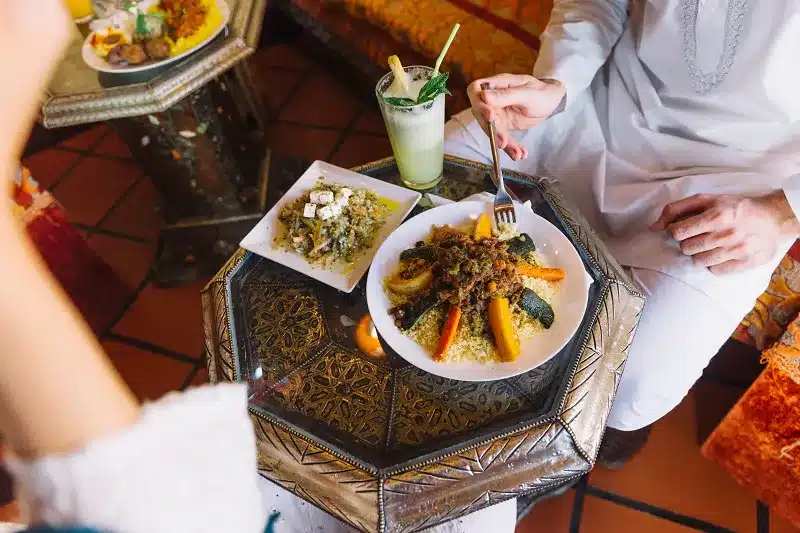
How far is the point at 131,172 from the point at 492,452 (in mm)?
2037

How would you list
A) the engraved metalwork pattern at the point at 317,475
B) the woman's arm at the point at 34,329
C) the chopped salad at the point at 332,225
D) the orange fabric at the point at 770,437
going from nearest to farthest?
the woman's arm at the point at 34,329
the engraved metalwork pattern at the point at 317,475
the chopped salad at the point at 332,225
the orange fabric at the point at 770,437

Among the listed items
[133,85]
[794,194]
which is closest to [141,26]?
[133,85]

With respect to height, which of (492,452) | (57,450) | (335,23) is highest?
(57,450)

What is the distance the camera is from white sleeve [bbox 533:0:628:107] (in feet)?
3.53

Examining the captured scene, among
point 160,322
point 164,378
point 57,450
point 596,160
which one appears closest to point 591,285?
point 596,160

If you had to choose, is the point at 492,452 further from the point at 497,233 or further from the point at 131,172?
the point at 131,172

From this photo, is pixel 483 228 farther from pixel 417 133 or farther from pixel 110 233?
pixel 110 233

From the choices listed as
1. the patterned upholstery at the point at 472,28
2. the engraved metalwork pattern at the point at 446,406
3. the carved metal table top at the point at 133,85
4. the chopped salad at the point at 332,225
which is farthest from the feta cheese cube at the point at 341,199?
the patterned upholstery at the point at 472,28

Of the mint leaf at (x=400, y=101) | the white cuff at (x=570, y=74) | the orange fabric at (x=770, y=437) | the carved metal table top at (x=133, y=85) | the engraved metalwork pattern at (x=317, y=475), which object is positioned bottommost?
the orange fabric at (x=770, y=437)

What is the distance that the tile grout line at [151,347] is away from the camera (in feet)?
5.24

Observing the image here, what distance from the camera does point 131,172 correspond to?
7.22ft

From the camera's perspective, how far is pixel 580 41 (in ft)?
3.59

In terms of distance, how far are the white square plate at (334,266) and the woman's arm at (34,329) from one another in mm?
501

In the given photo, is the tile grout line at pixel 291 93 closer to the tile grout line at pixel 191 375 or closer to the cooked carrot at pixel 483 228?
the tile grout line at pixel 191 375
